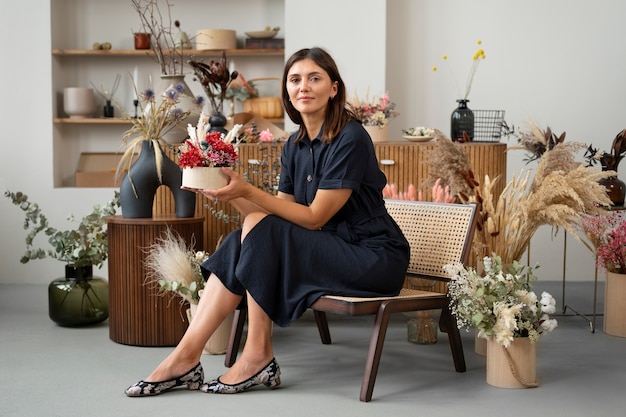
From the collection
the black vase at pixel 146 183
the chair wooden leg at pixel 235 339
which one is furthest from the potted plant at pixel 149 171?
the chair wooden leg at pixel 235 339

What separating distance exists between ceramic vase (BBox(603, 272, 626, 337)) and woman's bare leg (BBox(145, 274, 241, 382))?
1959 millimetres

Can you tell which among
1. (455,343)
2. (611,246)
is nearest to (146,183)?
(455,343)

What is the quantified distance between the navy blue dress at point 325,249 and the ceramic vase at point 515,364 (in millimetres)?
435

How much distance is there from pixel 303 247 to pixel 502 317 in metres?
0.75

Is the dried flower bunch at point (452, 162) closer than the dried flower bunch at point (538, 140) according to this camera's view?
Yes

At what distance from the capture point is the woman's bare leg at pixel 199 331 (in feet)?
10.1

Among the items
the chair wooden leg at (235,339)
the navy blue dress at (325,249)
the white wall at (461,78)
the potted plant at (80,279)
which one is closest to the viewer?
the navy blue dress at (325,249)

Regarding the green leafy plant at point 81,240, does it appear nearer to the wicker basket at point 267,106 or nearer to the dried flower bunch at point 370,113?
the dried flower bunch at point 370,113

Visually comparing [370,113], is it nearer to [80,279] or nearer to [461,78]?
[461,78]

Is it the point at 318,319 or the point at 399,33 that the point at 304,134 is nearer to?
the point at 318,319

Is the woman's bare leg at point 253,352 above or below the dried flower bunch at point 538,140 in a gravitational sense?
below

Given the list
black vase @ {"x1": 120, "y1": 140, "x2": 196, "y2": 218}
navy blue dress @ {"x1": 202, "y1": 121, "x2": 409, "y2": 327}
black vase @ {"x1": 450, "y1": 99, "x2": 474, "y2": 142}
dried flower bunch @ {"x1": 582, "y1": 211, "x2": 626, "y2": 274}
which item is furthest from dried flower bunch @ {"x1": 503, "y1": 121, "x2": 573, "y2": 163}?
black vase @ {"x1": 120, "y1": 140, "x2": 196, "y2": 218}

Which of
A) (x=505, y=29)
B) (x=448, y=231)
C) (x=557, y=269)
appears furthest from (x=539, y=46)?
(x=448, y=231)

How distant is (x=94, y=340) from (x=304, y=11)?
2.64 meters
